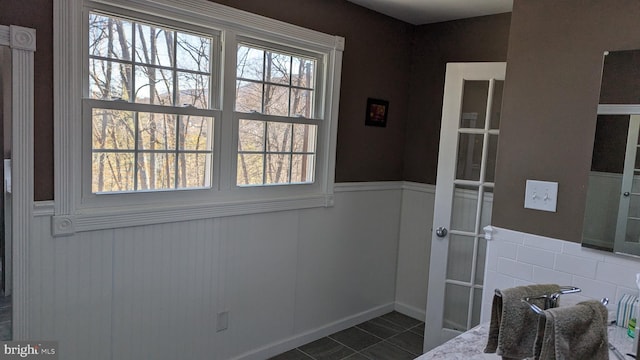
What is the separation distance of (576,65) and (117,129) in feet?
7.17

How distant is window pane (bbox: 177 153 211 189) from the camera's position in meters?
2.46

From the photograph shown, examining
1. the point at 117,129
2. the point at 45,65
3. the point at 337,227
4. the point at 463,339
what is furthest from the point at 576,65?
the point at 45,65

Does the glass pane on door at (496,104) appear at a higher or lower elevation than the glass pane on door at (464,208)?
higher

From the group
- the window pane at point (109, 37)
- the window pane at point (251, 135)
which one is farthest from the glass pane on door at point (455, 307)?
the window pane at point (109, 37)

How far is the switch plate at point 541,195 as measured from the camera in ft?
6.45

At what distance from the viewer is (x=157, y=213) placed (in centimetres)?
232

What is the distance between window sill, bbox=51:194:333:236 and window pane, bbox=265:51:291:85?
Answer: 80cm

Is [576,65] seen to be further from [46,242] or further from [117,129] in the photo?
[46,242]

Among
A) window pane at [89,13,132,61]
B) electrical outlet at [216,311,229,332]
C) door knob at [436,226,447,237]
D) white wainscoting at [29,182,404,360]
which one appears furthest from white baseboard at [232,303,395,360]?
window pane at [89,13,132,61]

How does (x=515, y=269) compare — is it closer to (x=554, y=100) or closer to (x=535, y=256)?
(x=535, y=256)

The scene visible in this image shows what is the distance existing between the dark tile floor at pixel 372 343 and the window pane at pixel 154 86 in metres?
1.87

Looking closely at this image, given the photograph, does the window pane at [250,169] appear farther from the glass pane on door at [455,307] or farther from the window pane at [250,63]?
the glass pane on door at [455,307]

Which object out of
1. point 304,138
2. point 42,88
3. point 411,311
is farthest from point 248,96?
point 411,311

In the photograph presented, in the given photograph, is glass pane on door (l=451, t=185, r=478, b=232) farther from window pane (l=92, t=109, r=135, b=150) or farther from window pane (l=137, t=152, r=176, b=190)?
window pane (l=92, t=109, r=135, b=150)
